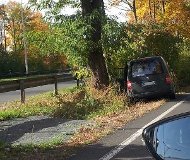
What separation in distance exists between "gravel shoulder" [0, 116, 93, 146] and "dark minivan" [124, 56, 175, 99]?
4578 millimetres

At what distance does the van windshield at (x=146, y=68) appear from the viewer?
58.9 feet

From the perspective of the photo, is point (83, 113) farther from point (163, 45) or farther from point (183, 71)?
point (183, 71)

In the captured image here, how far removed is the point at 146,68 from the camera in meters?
18.0

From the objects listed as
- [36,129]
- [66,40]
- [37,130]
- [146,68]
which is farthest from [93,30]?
[37,130]

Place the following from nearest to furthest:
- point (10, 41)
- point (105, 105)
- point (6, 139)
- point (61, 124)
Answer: point (6, 139) → point (61, 124) → point (105, 105) → point (10, 41)

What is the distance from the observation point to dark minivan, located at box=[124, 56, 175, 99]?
1769 centimetres

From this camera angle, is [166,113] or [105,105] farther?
[105,105]

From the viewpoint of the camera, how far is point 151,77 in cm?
1783

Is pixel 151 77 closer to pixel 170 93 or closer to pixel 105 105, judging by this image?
pixel 170 93

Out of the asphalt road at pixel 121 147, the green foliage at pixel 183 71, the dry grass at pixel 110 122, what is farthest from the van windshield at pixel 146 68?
the green foliage at pixel 183 71

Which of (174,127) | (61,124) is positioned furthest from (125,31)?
(174,127)

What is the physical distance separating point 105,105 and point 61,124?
13.6 ft

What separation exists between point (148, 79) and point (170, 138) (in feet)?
46.8

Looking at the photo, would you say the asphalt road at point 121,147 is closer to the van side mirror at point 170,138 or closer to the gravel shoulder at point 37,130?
the gravel shoulder at point 37,130
